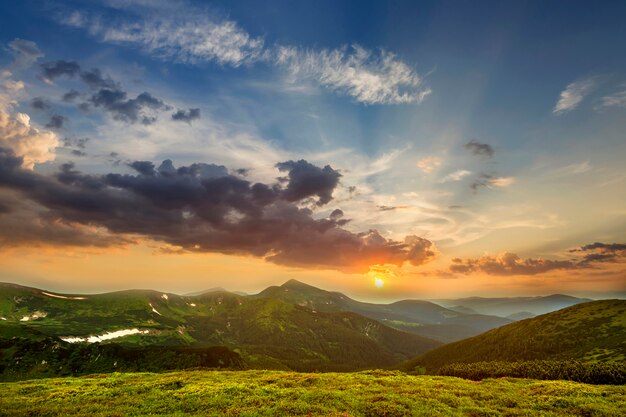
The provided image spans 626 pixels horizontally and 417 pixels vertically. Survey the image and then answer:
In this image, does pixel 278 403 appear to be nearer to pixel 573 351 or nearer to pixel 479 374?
pixel 479 374

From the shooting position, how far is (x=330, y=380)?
174 ft

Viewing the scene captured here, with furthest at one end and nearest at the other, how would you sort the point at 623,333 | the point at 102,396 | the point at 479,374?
the point at 623,333
the point at 479,374
the point at 102,396

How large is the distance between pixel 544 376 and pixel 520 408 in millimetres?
58237

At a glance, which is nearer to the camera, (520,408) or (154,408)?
(520,408)

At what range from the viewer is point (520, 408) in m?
33.1

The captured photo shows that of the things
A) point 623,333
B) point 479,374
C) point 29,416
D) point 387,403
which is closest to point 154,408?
point 29,416

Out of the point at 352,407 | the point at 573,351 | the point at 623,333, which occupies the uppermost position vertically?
the point at 352,407

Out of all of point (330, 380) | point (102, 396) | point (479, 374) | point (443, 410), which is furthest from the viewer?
point (479, 374)

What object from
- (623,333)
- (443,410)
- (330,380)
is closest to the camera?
(443,410)

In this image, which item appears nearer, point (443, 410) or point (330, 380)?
point (443, 410)

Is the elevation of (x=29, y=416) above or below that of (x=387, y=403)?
below

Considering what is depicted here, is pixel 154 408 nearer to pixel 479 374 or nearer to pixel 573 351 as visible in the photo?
pixel 479 374

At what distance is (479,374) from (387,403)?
94677mm

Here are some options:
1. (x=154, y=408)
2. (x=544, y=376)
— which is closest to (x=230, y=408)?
(x=154, y=408)
